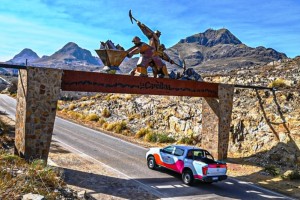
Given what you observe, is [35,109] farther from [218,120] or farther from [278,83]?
[278,83]

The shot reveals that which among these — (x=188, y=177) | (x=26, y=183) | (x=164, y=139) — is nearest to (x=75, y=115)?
(x=164, y=139)

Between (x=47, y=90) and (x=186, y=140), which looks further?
(x=186, y=140)

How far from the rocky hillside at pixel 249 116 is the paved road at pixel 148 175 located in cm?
503

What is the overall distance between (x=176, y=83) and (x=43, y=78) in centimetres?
801

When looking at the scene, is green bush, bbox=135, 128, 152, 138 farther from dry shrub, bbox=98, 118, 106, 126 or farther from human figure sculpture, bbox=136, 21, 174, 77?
human figure sculpture, bbox=136, 21, 174, 77

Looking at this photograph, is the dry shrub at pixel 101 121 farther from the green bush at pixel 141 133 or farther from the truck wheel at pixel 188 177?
the truck wheel at pixel 188 177

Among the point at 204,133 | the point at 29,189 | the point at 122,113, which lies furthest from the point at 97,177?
the point at 122,113

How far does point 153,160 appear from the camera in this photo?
1702 centimetres

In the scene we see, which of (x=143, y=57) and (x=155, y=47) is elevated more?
(x=155, y=47)

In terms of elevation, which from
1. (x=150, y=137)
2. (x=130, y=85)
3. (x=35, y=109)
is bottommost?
(x=150, y=137)

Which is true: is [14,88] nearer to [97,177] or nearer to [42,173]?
[97,177]

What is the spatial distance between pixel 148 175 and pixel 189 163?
2441 millimetres

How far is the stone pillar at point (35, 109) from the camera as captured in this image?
12.5m

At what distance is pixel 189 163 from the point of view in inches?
581
